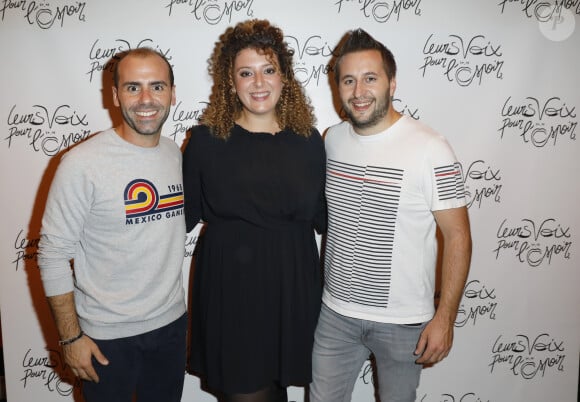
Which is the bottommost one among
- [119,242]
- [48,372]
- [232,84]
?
[48,372]

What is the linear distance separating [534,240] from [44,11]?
8.77ft

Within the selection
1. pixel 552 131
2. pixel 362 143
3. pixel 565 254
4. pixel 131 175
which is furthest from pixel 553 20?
pixel 131 175

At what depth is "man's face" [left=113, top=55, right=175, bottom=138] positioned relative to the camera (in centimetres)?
151

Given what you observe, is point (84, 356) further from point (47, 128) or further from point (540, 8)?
point (540, 8)

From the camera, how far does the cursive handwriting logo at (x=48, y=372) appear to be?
226 centimetres

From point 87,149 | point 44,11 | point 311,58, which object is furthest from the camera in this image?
point 311,58

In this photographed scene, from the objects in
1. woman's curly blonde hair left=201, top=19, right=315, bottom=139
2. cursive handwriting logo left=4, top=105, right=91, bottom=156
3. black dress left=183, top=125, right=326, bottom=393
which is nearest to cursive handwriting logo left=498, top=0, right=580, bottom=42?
woman's curly blonde hair left=201, top=19, right=315, bottom=139

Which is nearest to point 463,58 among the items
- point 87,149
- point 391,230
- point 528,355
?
point 391,230

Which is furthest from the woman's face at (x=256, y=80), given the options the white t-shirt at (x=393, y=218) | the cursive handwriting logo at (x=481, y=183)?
the cursive handwriting logo at (x=481, y=183)

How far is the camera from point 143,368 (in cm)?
165

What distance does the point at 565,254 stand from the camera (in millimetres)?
2354

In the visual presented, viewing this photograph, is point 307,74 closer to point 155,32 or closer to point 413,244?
point 155,32

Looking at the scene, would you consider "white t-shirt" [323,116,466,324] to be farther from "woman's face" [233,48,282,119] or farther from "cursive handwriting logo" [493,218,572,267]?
"cursive handwriting logo" [493,218,572,267]

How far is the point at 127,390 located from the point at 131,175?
778 mm
